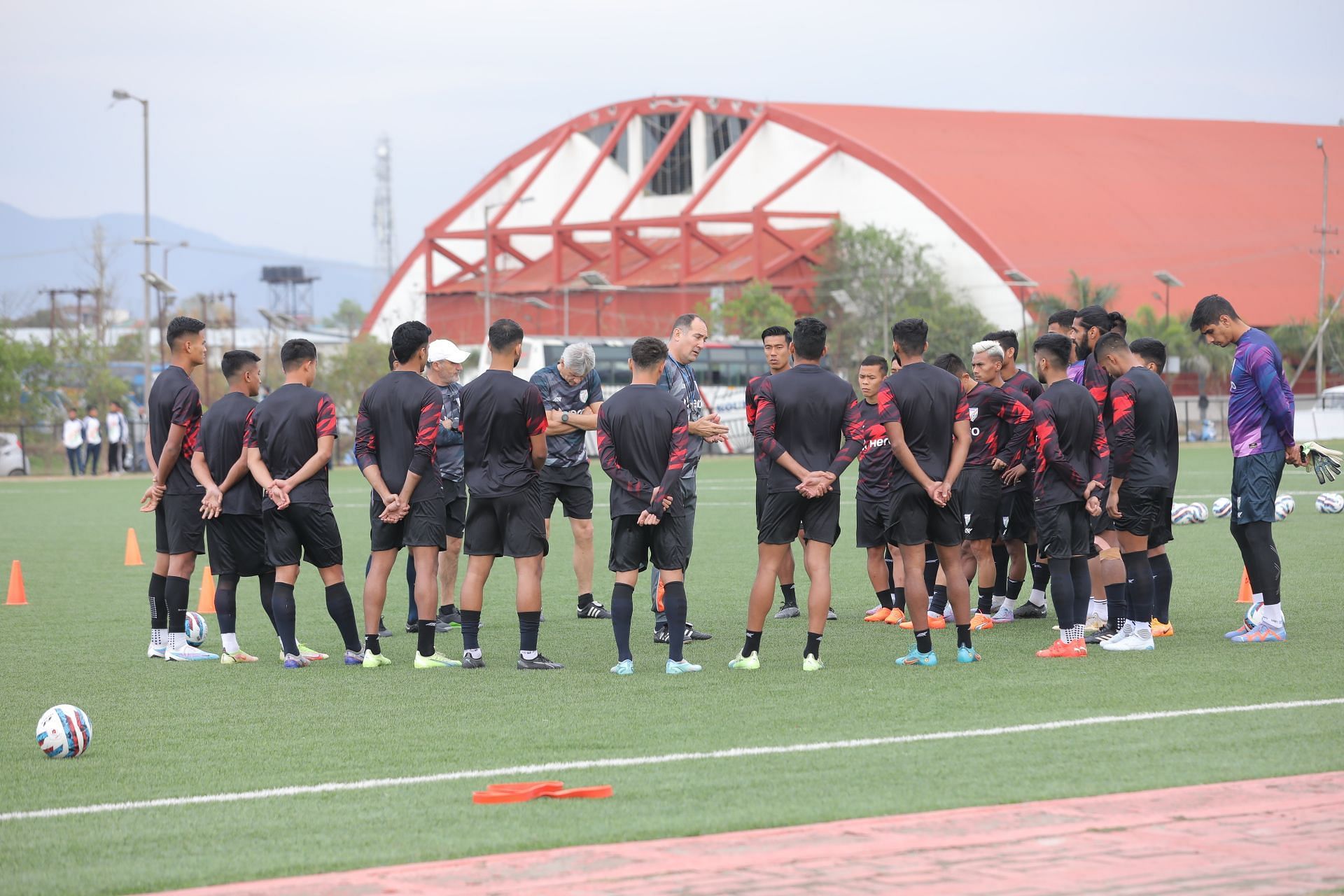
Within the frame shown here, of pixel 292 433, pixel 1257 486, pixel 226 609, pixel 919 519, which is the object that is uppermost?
pixel 292 433

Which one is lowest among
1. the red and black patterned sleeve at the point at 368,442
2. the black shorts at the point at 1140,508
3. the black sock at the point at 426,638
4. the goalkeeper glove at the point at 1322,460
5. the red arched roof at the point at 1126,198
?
the black sock at the point at 426,638

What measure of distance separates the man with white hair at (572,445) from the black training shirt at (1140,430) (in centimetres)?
351

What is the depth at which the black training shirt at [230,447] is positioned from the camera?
10492mm

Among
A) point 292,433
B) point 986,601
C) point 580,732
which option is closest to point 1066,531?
point 986,601

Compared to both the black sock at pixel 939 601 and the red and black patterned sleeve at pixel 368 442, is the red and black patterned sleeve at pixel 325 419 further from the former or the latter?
the black sock at pixel 939 601

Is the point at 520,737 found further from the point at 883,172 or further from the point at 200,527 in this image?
the point at 883,172

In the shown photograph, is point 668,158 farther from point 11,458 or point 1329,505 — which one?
point 1329,505

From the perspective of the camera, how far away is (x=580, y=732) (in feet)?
25.3

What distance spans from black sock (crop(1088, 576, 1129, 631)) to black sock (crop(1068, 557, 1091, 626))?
0.22m

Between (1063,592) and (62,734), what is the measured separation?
19.4 feet

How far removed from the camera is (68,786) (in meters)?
6.77

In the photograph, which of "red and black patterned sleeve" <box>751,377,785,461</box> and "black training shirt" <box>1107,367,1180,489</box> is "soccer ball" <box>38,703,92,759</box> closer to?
"red and black patterned sleeve" <box>751,377,785,461</box>

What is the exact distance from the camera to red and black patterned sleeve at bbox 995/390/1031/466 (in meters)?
11.0

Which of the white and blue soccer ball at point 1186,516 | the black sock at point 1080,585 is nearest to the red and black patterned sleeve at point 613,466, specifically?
the black sock at point 1080,585
